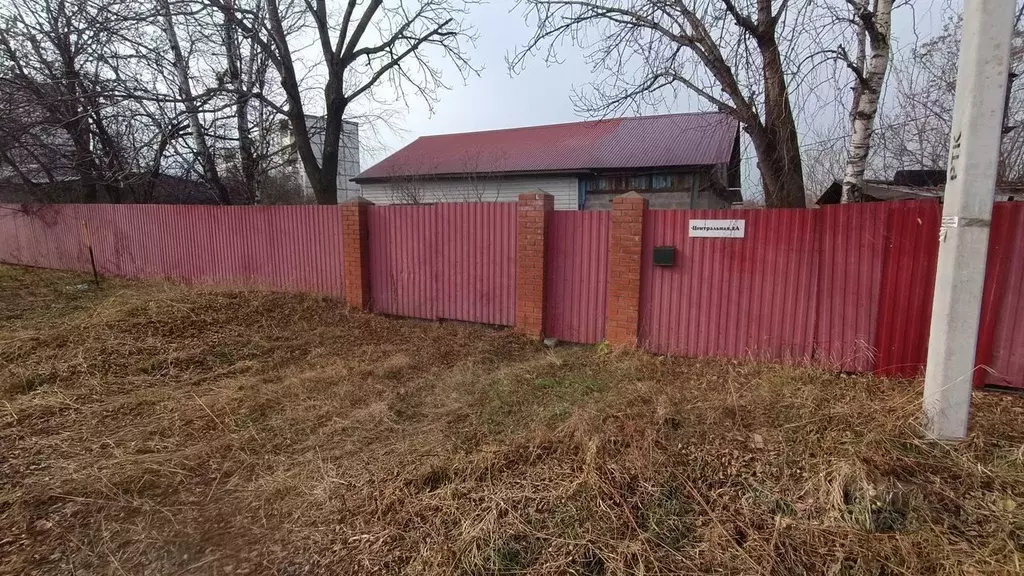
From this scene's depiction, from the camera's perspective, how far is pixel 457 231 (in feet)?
22.2

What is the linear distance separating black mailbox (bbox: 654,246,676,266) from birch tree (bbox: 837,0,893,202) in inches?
90.6

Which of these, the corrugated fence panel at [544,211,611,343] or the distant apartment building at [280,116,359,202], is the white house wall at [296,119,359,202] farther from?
the corrugated fence panel at [544,211,611,343]

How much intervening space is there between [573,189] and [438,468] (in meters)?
14.3

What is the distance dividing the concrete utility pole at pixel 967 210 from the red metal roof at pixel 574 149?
11182 mm

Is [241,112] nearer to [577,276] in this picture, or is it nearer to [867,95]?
[577,276]

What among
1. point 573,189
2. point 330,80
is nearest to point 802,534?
point 330,80

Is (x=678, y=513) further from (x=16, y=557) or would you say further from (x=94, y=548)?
(x=16, y=557)

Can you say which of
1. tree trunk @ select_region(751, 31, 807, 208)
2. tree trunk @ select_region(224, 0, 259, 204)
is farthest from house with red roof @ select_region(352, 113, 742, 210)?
tree trunk @ select_region(751, 31, 807, 208)

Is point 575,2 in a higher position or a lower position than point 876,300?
higher

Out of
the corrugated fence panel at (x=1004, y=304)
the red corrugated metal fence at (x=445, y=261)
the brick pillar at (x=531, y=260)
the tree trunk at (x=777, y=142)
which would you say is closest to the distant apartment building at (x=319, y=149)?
the red corrugated metal fence at (x=445, y=261)

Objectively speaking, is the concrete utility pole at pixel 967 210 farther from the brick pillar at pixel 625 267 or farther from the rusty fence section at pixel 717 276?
the brick pillar at pixel 625 267

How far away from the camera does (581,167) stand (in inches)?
624

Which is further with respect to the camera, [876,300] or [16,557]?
[876,300]

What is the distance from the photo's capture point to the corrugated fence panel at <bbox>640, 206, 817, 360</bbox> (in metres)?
4.69
